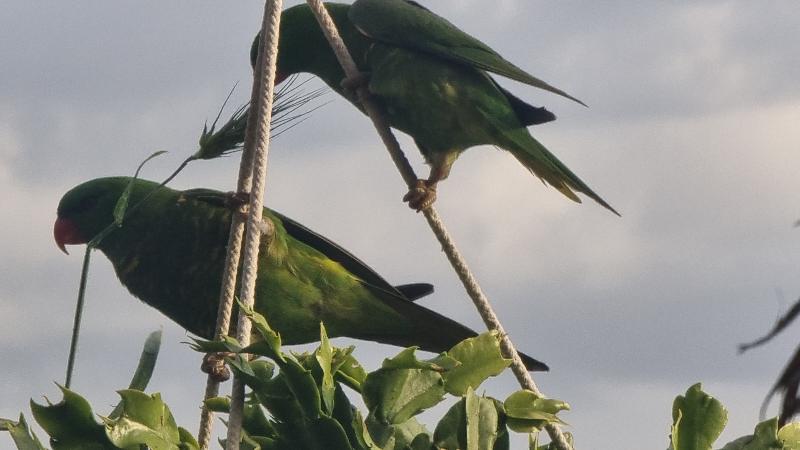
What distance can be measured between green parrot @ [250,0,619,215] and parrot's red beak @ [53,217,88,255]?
1113 mm

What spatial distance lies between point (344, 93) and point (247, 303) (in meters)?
1.83

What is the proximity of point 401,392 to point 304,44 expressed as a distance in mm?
2329

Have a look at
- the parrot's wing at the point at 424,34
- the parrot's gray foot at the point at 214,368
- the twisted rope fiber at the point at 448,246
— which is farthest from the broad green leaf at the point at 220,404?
the parrot's wing at the point at 424,34

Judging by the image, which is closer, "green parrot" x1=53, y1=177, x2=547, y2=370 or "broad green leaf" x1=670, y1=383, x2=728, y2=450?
"broad green leaf" x1=670, y1=383, x2=728, y2=450

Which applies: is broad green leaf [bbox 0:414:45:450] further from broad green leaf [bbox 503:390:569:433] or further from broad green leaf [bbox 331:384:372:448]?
broad green leaf [bbox 503:390:569:433]

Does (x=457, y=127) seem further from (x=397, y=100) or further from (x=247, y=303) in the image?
(x=247, y=303)

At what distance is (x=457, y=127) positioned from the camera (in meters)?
3.03

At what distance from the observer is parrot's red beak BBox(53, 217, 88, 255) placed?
3494 mm

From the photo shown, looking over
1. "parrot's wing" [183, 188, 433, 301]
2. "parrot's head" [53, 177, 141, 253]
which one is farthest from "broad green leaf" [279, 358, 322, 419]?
"parrot's head" [53, 177, 141, 253]

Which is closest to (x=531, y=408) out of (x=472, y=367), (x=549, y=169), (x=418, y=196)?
(x=472, y=367)

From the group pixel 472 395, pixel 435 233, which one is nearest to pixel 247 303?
pixel 472 395

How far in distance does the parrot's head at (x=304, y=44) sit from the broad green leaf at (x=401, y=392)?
219 centimetres

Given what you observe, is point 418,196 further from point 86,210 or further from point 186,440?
point 86,210

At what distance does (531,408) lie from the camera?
1.45 m
